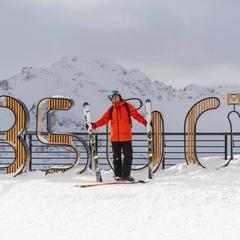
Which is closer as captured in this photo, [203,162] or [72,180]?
[72,180]

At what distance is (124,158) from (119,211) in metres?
2.43

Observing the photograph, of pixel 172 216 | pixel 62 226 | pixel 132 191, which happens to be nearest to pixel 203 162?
pixel 132 191

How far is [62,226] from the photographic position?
4.76 metres

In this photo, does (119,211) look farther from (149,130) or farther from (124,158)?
(149,130)

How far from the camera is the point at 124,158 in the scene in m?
7.82

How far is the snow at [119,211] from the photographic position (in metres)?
4.51

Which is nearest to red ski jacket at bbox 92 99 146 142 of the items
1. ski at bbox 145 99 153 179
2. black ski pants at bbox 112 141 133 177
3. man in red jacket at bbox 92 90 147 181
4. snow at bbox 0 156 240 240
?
man in red jacket at bbox 92 90 147 181

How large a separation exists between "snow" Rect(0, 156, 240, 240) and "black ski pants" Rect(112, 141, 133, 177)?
87 centimetres

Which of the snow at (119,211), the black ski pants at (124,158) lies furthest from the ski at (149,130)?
the snow at (119,211)

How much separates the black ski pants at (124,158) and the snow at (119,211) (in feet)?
2.87

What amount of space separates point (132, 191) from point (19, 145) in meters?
3.43

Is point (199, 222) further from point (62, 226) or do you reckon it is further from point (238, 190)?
point (238, 190)

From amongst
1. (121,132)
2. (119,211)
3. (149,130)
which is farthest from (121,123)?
(119,211)

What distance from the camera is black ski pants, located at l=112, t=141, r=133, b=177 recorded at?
779 cm
